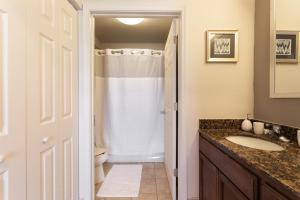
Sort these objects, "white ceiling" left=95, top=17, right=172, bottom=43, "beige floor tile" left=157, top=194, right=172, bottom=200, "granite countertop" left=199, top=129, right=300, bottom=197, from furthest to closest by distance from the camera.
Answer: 1. "white ceiling" left=95, top=17, right=172, bottom=43
2. "beige floor tile" left=157, top=194, right=172, bottom=200
3. "granite countertop" left=199, top=129, right=300, bottom=197

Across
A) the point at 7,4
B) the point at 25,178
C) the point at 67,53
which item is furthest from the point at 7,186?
the point at 67,53

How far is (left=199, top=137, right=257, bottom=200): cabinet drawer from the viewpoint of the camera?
1.11 meters

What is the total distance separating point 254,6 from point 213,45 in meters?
0.55

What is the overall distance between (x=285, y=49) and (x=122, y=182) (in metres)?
2.30

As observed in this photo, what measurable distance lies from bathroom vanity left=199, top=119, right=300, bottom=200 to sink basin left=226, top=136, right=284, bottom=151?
49 millimetres

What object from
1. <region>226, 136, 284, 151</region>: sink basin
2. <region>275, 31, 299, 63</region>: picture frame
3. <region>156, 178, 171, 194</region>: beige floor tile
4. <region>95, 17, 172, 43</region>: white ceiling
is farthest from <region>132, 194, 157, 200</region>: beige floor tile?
<region>95, 17, 172, 43</region>: white ceiling

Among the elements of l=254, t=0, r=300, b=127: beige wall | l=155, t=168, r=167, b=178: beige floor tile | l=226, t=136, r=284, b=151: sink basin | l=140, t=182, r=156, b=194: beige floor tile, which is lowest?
l=140, t=182, r=156, b=194: beige floor tile

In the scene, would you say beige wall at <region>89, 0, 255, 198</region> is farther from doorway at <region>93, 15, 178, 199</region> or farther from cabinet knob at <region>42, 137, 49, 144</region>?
doorway at <region>93, 15, 178, 199</region>

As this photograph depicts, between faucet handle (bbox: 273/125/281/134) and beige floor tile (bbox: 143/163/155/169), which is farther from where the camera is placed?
beige floor tile (bbox: 143/163/155/169)

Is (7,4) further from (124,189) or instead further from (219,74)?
(124,189)

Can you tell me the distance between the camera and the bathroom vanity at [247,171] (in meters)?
0.91

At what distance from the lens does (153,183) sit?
2.89 meters

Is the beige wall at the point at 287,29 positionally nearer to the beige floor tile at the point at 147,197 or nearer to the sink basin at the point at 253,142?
the sink basin at the point at 253,142

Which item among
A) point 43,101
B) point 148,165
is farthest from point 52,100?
point 148,165
